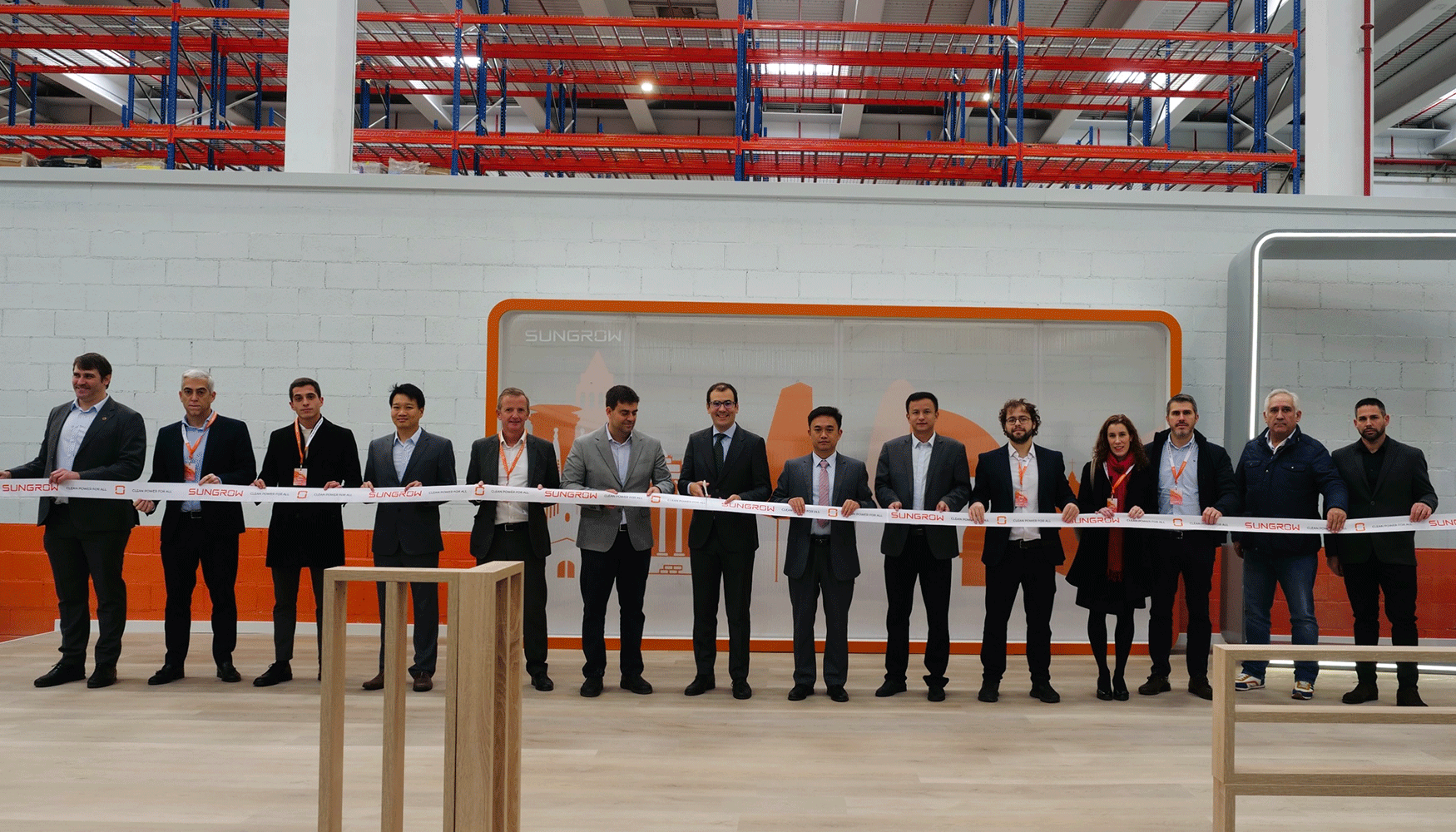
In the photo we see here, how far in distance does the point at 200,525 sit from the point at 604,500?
6.76ft

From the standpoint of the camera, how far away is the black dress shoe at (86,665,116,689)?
15.5 feet

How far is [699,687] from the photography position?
4.82 metres

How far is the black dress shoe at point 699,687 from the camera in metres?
4.80

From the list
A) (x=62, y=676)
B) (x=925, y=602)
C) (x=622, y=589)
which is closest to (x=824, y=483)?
(x=925, y=602)

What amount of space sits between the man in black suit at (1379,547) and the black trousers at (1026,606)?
1441mm

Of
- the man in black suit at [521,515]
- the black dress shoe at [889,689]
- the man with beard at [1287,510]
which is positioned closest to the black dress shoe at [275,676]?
the man in black suit at [521,515]

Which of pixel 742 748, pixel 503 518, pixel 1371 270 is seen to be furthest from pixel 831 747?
pixel 1371 270

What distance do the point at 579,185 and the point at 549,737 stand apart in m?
3.50

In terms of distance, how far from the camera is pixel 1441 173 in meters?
12.7

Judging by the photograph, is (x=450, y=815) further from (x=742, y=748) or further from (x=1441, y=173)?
(x=1441, y=173)

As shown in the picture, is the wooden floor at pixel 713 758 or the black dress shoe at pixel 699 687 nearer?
the wooden floor at pixel 713 758

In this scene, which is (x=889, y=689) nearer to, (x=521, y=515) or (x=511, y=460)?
(x=521, y=515)

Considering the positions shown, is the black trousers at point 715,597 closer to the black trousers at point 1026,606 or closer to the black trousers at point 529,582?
the black trousers at point 529,582

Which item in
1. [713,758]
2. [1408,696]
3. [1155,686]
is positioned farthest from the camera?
[1155,686]
